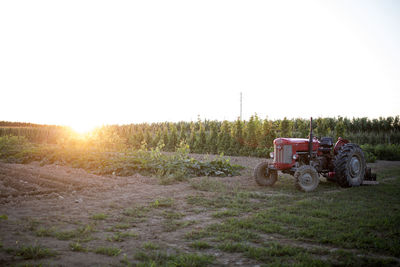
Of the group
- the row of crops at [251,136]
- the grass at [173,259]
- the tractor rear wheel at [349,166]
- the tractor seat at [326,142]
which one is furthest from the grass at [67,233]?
the row of crops at [251,136]

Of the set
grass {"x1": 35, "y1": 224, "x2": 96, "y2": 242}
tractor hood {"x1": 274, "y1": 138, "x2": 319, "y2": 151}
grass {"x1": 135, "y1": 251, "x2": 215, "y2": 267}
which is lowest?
grass {"x1": 135, "y1": 251, "x2": 215, "y2": 267}

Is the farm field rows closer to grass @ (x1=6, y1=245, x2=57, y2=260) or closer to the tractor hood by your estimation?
grass @ (x1=6, y1=245, x2=57, y2=260)

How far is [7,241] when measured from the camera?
11.5ft

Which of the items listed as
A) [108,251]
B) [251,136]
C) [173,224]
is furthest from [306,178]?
[251,136]

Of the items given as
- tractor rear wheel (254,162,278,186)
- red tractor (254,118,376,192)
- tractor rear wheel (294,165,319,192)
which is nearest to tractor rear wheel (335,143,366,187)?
red tractor (254,118,376,192)

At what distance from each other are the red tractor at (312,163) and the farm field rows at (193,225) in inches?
17.8

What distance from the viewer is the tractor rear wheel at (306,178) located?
693cm

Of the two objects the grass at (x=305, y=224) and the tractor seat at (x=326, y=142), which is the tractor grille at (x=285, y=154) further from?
the tractor seat at (x=326, y=142)

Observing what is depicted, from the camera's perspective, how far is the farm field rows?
3.22 meters

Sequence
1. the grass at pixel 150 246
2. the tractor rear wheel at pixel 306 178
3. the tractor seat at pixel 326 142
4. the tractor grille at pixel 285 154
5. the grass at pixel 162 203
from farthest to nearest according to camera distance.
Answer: the tractor seat at pixel 326 142 < the tractor grille at pixel 285 154 < the tractor rear wheel at pixel 306 178 < the grass at pixel 162 203 < the grass at pixel 150 246

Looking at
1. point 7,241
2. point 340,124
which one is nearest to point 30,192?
point 7,241

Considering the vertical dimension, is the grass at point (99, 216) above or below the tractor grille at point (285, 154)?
below

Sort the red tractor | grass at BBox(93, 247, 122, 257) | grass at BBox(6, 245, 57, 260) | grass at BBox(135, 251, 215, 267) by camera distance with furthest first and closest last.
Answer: the red tractor, grass at BBox(93, 247, 122, 257), grass at BBox(6, 245, 57, 260), grass at BBox(135, 251, 215, 267)

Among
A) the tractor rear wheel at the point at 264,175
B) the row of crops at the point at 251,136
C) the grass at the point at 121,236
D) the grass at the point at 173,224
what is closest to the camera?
the grass at the point at 121,236
